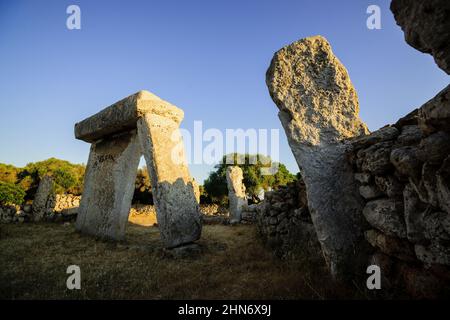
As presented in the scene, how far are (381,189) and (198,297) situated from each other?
1956 mm

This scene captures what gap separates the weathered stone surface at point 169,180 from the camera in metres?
4.53

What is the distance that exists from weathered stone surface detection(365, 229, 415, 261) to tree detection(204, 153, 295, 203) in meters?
17.7

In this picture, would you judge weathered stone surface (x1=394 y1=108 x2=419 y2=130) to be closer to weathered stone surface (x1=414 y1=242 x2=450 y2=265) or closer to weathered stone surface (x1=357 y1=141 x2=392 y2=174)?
weathered stone surface (x1=357 y1=141 x2=392 y2=174)

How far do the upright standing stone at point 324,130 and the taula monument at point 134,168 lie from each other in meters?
2.54

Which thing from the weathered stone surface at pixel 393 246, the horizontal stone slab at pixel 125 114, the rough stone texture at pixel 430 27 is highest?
the horizontal stone slab at pixel 125 114

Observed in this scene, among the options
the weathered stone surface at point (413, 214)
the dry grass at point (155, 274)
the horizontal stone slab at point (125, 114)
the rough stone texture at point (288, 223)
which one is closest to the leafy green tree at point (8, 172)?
the horizontal stone slab at point (125, 114)

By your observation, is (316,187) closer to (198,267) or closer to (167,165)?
(198,267)

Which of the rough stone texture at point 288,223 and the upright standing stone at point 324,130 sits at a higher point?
the upright standing stone at point 324,130

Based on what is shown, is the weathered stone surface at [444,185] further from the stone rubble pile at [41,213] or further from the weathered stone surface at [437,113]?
the stone rubble pile at [41,213]

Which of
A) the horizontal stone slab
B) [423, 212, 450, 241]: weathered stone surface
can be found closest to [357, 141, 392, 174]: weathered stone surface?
[423, 212, 450, 241]: weathered stone surface

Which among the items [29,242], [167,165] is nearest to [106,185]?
[29,242]

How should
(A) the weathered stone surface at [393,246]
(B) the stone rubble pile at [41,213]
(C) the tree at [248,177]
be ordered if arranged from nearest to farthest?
(A) the weathered stone surface at [393,246], (B) the stone rubble pile at [41,213], (C) the tree at [248,177]

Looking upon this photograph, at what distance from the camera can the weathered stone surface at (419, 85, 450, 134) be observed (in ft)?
4.97

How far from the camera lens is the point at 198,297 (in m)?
2.56
